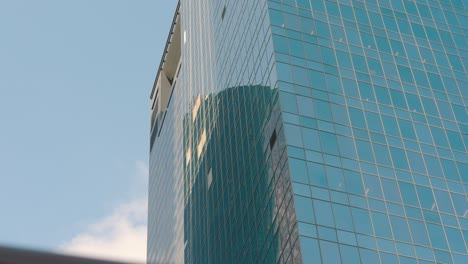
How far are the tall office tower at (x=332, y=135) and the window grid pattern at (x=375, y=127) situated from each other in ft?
0.39

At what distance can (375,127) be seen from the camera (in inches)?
2386

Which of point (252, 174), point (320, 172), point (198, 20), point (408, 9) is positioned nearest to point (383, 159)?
point (320, 172)

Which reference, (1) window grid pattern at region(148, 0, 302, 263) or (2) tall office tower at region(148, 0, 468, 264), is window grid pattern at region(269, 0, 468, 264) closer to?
(2) tall office tower at region(148, 0, 468, 264)

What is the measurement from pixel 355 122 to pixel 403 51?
14.9 m

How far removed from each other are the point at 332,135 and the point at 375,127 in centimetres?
491

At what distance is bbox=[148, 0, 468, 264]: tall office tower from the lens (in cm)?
5231

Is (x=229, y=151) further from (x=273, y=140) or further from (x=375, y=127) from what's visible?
(x=375, y=127)

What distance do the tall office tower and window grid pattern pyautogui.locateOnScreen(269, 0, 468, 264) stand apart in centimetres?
12

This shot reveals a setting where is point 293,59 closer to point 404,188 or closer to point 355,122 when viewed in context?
point 355,122

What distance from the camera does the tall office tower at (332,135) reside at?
52.3 metres

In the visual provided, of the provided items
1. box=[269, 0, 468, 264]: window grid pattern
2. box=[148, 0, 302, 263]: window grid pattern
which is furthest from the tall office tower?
box=[148, 0, 302, 263]: window grid pattern

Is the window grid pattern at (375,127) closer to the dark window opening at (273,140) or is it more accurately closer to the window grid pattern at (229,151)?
the window grid pattern at (229,151)

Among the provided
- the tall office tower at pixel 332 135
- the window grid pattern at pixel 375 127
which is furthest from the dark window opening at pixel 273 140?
the window grid pattern at pixel 375 127

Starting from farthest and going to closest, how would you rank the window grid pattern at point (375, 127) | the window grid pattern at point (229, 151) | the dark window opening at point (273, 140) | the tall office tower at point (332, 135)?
the dark window opening at point (273, 140) → the window grid pattern at point (229, 151) → the tall office tower at point (332, 135) → the window grid pattern at point (375, 127)
